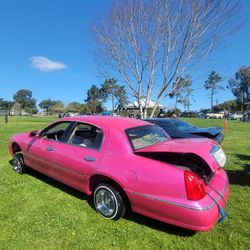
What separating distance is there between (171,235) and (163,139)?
1.68 m

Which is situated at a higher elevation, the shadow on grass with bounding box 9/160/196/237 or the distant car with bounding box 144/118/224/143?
the distant car with bounding box 144/118/224/143

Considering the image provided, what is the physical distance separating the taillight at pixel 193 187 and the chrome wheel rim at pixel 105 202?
1199 mm

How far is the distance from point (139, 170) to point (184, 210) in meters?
0.75

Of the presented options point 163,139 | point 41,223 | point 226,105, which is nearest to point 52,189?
point 41,223

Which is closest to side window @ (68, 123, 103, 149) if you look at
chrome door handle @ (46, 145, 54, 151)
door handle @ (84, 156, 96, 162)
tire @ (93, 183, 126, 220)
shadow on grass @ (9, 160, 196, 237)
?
door handle @ (84, 156, 96, 162)

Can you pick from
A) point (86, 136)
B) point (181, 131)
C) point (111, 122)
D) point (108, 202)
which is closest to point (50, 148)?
point (86, 136)

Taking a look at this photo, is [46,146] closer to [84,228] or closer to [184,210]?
[84,228]

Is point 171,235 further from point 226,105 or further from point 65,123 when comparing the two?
point 226,105

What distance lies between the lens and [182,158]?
3.88 meters

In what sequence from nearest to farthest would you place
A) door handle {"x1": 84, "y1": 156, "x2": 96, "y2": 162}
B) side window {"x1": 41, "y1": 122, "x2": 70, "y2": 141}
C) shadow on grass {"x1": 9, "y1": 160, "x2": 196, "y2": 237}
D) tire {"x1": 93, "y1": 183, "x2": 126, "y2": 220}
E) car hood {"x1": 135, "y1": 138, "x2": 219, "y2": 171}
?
1. car hood {"x1": 135, "y1": 138, "x2": 219, "y2": 171}
2. shadow on grass {"x1": 9, "y1": 160, "x2": 196, "y2": 237}
3. tire {"x1": 93, "y1": 183, "x2": 126, "y2": 220}
4. door handle {"x1": 84, "y1": 156, "x2": 96, "y2": 162}
5. side window {"x1": 41, "y1": 122, "x2": 70, "y2": 141}

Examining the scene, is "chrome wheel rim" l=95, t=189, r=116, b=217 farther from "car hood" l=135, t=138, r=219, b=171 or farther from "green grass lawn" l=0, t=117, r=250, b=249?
"car hood" l=135, t=138, r=219, b=171

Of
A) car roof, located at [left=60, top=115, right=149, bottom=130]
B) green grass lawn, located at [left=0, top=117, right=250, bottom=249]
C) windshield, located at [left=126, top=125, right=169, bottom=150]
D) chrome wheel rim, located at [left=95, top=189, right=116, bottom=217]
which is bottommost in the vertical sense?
green grass lawn, located at [left=0, top=117, right=250, bottom=249]

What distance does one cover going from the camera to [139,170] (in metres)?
3.61

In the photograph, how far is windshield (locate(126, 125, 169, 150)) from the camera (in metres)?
4.20
